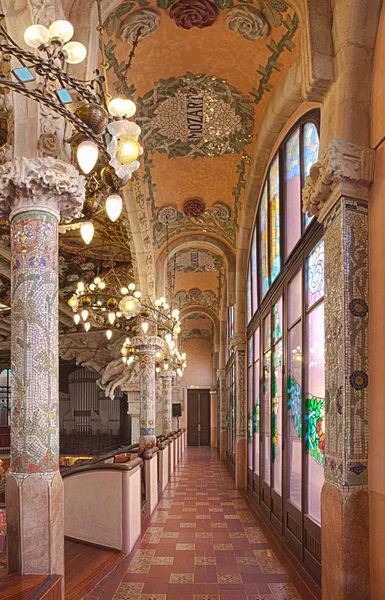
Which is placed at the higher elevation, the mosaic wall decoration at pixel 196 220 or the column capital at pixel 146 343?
the mosaic wall decoration at pixel 196 220

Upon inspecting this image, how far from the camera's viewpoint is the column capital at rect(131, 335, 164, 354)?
13.6 m

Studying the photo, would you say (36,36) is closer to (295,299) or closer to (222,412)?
(295,299)

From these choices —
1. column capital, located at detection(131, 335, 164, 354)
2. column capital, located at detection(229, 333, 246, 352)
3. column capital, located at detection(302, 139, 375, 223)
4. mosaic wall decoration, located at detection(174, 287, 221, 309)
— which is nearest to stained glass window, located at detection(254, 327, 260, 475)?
column capital, located at detection(229, 333, 246, 352)

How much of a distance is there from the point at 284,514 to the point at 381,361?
4.37 m

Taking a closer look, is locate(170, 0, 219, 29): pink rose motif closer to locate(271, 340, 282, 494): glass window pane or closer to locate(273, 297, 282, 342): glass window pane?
locate(273, 297, 282, 342): glass window pane

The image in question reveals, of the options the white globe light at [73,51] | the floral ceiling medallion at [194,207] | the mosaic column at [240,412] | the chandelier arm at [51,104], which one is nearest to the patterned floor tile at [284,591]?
the chandelier arm at [51,104]

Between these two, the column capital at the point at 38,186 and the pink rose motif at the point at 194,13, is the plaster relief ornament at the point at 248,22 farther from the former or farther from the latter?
the column capital at the point at 38,186

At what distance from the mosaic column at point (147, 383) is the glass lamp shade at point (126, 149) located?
9.88m

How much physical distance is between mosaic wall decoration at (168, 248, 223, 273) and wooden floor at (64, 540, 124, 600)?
10677 millimetres

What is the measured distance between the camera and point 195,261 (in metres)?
18.6

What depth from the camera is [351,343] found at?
13.9ft

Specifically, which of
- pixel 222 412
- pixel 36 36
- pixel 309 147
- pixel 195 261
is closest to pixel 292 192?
pixel 309 147

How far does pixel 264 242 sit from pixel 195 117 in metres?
2.66

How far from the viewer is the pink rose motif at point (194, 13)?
6.75 meters
